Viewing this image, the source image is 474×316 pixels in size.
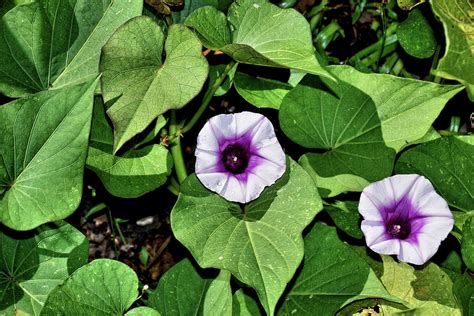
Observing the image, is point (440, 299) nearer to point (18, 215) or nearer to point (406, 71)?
point (406, 71)

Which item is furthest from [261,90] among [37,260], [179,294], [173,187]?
[37,260]

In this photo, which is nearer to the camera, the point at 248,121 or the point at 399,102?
the point at 248,121

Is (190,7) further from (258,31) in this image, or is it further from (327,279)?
(327,279)

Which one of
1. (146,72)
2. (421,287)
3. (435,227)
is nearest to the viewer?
(146,72)

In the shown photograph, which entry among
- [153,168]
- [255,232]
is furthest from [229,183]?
[153,168]

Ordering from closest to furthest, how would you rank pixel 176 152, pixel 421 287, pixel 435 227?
pixel 435 227 < pixel 421 287 < pixel 176 152

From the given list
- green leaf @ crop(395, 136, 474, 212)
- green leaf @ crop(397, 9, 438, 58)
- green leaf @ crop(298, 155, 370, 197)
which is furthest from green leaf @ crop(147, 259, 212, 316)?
green leaf @ crop(397, 9, 438, 58)
